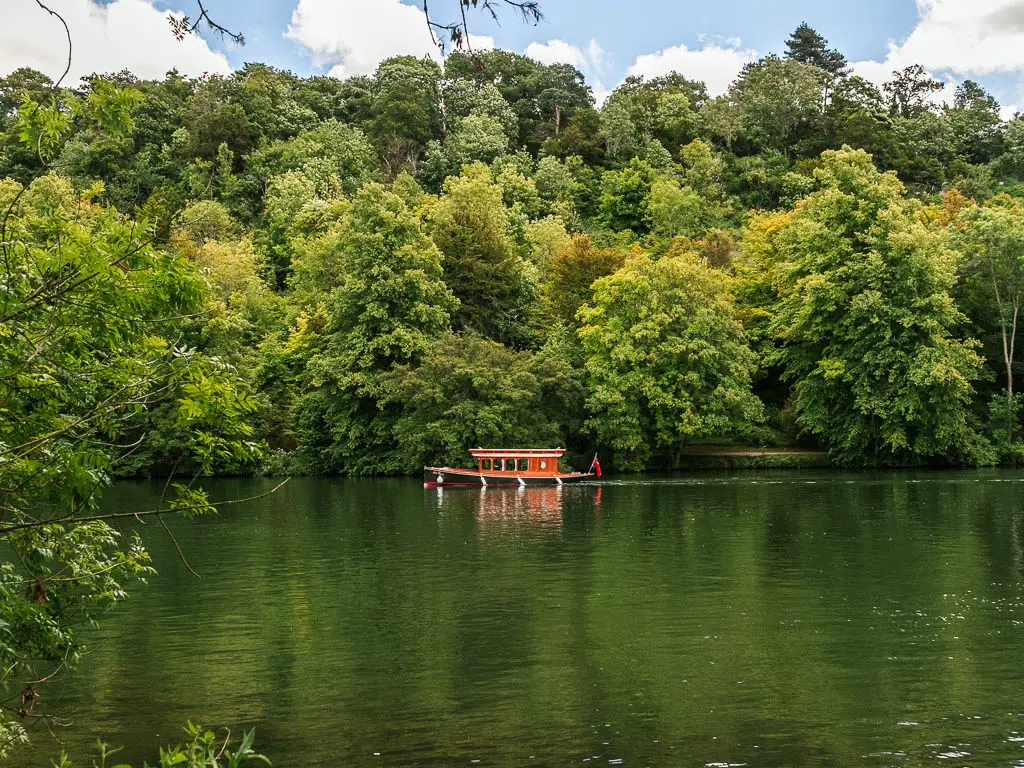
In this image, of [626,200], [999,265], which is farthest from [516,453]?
[626,200]

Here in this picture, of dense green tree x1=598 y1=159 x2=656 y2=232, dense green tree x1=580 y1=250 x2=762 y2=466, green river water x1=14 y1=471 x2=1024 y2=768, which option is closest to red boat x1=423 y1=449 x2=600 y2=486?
dense green tree x1=580 y1=250 x2=762 y2=466

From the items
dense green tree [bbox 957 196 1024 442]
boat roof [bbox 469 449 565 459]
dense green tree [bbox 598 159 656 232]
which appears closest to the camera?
boat roof [bbox 469 449 565 459]

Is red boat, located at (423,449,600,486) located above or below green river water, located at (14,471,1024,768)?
above

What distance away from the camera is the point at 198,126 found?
93875 mm

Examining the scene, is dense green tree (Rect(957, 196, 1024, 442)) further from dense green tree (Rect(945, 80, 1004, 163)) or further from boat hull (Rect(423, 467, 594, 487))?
dense green tree (Rect(945, 80, 1004, 163))

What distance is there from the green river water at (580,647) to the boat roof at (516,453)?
18201mm

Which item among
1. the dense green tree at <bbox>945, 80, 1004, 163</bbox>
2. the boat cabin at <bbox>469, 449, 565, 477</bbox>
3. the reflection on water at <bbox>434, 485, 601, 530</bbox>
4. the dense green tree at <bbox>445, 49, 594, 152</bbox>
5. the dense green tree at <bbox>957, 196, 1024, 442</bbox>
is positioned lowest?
the reflection on water at <bbox>434, 485, 601, 530</bbox>

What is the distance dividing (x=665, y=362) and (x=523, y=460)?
936 cm

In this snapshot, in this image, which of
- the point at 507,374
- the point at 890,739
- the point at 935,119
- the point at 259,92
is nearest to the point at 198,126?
the point at 259,92

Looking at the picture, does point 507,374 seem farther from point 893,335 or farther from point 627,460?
point 893,335

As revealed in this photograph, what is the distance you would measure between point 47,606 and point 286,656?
272 inches

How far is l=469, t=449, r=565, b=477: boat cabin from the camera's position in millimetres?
50469

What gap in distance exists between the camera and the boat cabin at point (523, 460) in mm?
50469

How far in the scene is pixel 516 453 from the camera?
166 feet
